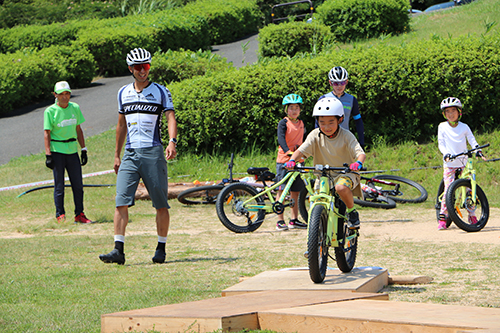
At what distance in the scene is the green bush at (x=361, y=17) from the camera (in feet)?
69.1

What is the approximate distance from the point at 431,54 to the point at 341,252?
317 inches

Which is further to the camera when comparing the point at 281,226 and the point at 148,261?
the point at 281,226

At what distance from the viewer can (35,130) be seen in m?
18.0

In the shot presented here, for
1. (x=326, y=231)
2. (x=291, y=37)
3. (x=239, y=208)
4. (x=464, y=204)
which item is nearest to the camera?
(x=326, y=231)

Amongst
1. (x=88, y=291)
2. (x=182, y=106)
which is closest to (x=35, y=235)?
(x=88, y=291)

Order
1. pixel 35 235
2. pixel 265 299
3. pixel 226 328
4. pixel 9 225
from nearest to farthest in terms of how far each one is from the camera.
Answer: pixel 226 328 < pixel 265 299 < pixel 35 235 < pixel 9 225

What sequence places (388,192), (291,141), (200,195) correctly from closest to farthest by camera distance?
(291,141), (388,192), (200,195)

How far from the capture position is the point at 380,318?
358 cm

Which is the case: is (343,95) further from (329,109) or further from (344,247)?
(344,247)

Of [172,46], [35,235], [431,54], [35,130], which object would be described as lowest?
[35,235]

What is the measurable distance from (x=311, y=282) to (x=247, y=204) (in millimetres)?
3760

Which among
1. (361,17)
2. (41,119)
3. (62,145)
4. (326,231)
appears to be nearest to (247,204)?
(62,145)

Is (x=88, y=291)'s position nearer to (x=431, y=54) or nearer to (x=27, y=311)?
(x=27, y=311)

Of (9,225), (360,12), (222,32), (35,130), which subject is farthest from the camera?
(222,32)
